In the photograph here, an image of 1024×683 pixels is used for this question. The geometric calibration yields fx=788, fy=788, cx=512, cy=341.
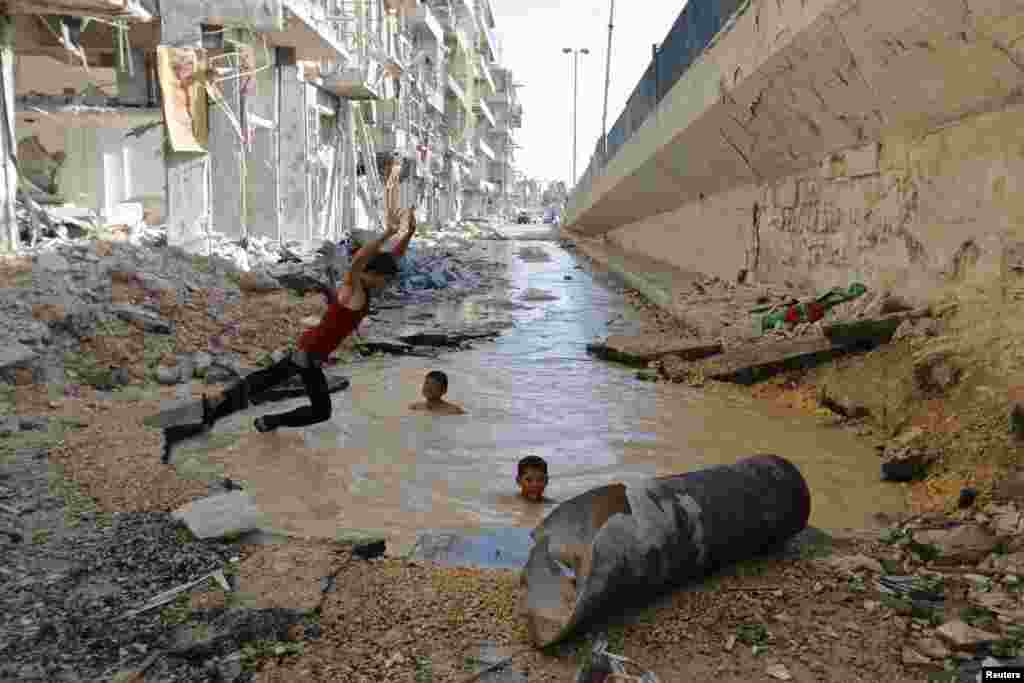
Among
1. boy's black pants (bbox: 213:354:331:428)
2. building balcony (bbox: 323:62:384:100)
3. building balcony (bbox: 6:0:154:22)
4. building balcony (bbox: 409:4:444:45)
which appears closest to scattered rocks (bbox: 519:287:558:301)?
building balcony (bbox: 6:0:154:22)

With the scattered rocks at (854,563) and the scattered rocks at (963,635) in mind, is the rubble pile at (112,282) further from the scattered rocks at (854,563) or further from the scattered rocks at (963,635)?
the scattered rocks at (963,635)

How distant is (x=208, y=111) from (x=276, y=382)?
874cm

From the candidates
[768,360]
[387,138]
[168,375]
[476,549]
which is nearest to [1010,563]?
[476,549]

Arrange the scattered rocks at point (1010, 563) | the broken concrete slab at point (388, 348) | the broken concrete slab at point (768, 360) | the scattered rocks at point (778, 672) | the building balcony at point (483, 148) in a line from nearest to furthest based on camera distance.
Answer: the scattered rocks at point (778, 672)
the scattered rocks at point (1010, 563)
the broken concrete slab at point (768, 360)
the broken concrete slab at point (388, 348)
the building balcony at point (483, 148)

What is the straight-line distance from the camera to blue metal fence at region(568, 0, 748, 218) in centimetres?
1109

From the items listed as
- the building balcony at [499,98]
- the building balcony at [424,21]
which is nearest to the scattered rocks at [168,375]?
the building balcony at [424,21]

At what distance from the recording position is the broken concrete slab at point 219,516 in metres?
3.35

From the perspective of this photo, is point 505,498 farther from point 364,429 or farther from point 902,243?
point 902,243

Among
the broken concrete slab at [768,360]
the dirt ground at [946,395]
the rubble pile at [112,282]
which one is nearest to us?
the dirt ground at [946,395]

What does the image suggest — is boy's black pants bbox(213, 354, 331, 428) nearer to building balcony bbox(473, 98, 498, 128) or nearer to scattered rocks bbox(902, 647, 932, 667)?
scattered rocks bbox(902, 647, 932, 667)

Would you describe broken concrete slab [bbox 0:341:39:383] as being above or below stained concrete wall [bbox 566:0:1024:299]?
below

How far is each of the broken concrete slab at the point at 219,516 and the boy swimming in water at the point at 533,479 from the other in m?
1.57

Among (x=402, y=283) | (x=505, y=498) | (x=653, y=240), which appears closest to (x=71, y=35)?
(x=402, y=283)

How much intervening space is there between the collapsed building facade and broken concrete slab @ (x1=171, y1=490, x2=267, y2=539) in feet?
26.2
